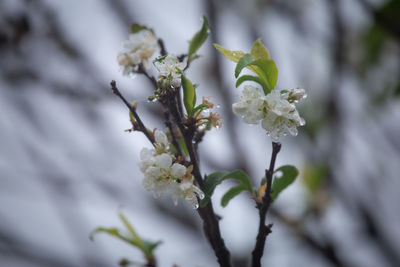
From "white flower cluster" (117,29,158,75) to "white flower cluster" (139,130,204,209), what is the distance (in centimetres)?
17

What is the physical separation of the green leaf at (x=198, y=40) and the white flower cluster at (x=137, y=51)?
6 cm

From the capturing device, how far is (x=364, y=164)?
238 centimetres

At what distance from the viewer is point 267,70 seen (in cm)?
48

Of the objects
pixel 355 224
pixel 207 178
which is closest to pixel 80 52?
pixel 207 178

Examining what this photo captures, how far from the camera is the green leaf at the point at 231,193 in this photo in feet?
1.81

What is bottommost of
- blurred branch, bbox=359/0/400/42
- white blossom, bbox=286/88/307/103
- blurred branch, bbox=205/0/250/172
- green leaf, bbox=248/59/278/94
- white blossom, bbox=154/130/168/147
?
white blossom, bbox=154/130/168/147

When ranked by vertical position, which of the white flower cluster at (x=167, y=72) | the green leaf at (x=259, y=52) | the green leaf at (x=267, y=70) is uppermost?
the green leaf at (x=259, y=52)

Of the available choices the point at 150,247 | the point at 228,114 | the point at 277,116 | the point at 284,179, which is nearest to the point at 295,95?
the point at 277,116

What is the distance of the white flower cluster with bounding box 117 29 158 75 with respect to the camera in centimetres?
60

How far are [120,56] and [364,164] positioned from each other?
7.38 feet

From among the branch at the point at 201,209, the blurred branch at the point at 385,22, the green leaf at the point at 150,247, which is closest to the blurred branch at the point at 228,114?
the blurred branch at the point at 385,22

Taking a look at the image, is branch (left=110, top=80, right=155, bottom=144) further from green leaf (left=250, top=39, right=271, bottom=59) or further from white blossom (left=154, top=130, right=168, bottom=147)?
green leaf (left=250, top=39, right=271, bottom=59)

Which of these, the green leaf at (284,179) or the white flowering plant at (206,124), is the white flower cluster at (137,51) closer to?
the white flowering plant at (206,124)

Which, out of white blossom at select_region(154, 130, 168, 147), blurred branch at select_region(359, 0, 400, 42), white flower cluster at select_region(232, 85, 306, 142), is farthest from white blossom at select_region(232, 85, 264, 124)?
blurred branch at select_region(359, 0, 400, 42)
